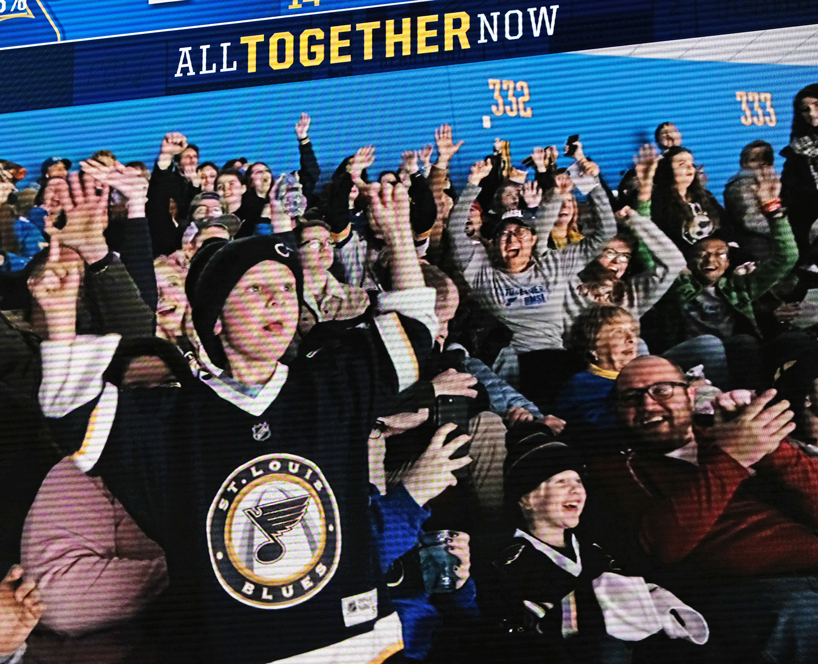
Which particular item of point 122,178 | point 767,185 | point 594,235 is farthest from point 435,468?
point 122,178

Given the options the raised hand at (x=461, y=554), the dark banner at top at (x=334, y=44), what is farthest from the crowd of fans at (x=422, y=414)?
the dark banner at top at (x=334, y=44)

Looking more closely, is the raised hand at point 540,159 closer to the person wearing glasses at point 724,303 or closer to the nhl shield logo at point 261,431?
the person wearing glasses at point 724,303

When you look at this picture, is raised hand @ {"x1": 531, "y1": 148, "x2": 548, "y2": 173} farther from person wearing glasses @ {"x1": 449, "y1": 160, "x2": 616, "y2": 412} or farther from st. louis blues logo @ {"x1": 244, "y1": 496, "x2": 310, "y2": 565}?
st. louis blues logo @ {"x1": 244, "y1": 496, "x2": 310, "y2": 565}

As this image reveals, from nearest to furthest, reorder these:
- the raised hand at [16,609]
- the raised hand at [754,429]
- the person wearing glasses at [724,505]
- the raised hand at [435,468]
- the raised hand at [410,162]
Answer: the person wearing glasses at [724,505] < the raised hand at [754,429] < the raised hand at [435,468] < the raised hand at [16,609] < the raised hand at [410,162]

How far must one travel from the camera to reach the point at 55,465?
3742 mm

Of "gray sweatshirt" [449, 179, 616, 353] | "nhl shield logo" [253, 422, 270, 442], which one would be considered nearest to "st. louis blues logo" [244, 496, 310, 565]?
"nhl shield logo" [253, 422, 270, 442]

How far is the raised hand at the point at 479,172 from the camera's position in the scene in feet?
12.1

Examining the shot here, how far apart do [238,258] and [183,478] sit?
733 millimetres

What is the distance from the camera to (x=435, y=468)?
3551 mm

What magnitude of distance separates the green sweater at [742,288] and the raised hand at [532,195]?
0.50m

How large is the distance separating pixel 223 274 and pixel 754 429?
1744mm

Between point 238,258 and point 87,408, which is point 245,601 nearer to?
point 87,408

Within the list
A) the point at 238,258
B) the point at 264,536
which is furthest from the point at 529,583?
the point at 238,258

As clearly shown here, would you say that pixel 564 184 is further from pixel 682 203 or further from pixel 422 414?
pixel 422 414
